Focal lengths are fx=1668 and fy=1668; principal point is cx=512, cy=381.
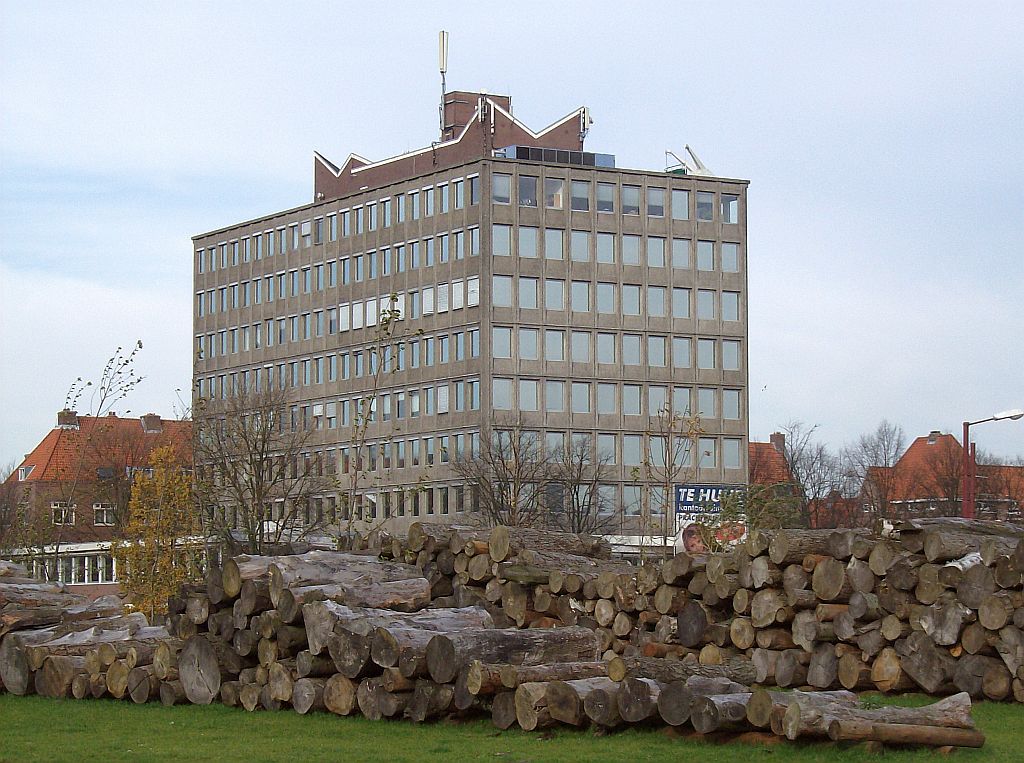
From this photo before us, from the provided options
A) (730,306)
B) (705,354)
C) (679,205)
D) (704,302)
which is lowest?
(705,354)

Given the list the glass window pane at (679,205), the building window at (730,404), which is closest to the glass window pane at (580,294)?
the glass window pane at (679,205)

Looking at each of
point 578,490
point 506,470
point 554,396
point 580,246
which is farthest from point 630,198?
point 506,470

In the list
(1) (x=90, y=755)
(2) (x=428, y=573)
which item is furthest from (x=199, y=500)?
(1) (x=90, y=755)

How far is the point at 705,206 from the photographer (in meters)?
96.7

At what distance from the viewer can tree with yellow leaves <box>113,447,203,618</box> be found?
34.0 meters

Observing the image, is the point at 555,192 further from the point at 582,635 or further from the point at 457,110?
the point at 582,635

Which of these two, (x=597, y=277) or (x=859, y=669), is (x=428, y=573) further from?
(x=597, y=277)

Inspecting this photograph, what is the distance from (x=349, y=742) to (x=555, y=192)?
79657 mm

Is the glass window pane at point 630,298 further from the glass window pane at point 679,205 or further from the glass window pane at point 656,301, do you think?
the glass window pane at point 679,205

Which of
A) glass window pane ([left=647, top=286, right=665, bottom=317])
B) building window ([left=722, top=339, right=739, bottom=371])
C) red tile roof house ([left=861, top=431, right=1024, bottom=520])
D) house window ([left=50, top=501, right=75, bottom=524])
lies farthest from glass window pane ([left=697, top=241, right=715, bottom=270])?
house window ([left=50, top=501, right=75, bottom=524])

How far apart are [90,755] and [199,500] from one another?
93.0 ft

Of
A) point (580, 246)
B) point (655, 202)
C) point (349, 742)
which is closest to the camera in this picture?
point (349, 742)

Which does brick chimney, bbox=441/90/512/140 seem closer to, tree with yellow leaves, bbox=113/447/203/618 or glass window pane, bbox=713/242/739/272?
glass window pane, bbox=713/242/739/272

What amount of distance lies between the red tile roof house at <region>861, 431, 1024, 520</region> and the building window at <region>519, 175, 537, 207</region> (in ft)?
80.0
